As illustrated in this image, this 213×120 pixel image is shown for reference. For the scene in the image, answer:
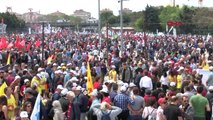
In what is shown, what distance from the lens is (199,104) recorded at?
485 inches

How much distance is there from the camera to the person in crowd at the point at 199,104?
12289 mm

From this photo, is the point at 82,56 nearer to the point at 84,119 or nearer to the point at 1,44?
the point at 1,44

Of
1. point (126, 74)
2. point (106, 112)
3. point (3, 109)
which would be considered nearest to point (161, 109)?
point (106, 112)

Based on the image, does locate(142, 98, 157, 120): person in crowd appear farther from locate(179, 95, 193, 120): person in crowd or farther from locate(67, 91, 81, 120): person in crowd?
locate(67, 91, 81, 120): person in crowd

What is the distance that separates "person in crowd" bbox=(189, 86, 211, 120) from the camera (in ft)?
40.3

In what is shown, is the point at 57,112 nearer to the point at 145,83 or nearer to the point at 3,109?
the point at 3,109

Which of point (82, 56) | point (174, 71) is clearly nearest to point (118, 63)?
point (82, 56)

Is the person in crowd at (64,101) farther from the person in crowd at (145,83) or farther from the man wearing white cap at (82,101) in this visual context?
the person in crowd at (145,83)

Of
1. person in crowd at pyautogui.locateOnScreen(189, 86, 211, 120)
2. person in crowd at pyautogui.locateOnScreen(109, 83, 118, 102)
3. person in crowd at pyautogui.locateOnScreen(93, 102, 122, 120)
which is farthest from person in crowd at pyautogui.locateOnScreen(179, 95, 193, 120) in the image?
person in crowd at pyautogui.locateOnScreen(109, 83, 118, 102)

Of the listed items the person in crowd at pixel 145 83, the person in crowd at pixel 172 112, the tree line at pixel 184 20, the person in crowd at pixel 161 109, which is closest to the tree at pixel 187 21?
the tree line at pixel 184 20

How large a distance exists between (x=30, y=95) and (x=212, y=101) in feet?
14.9

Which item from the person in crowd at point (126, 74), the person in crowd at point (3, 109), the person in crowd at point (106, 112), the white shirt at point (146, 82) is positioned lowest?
the person in crowd at point (126, 74)

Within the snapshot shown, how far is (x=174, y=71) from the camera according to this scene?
18.7 m

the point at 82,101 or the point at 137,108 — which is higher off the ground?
the point at 82,101
